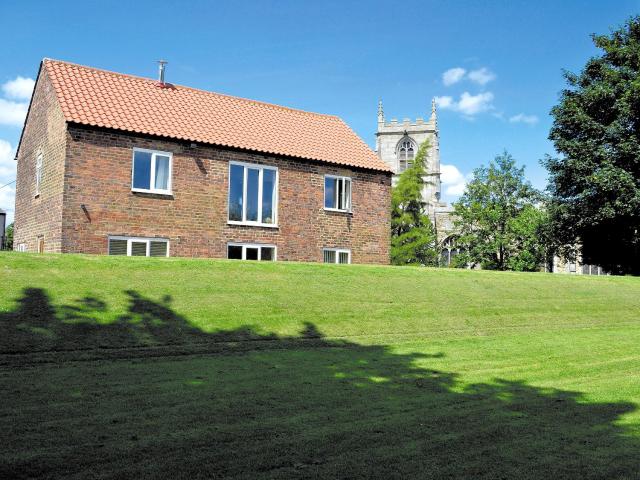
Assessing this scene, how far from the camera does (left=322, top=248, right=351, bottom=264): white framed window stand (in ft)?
85.5

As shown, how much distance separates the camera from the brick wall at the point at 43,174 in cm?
2100

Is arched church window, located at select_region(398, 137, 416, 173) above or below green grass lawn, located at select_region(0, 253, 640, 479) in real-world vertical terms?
above

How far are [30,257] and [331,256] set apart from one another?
14.5 metres

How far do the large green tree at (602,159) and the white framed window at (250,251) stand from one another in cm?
1901

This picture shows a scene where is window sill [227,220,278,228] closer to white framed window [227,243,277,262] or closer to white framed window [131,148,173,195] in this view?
white framed window [227,243,277,262]

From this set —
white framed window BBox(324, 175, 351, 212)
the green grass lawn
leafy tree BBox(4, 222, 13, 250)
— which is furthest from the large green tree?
leafy tree BBox(4, 222, 13, 250)

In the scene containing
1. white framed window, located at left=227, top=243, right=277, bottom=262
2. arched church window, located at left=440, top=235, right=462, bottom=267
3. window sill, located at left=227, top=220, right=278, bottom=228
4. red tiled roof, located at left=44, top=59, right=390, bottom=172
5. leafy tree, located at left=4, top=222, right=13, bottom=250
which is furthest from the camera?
arched church window, located at left=440, top=235, right=462, bottom=267

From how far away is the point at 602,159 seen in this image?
3300 cm

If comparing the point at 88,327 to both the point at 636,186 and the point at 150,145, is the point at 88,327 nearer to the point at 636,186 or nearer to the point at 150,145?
the point at 150,145

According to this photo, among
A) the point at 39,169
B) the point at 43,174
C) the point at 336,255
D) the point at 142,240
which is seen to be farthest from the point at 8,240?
the point at 336,255

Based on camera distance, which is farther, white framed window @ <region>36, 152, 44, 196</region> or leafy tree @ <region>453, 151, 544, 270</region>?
leafy tree @ <region>453, 151, 544, 270</region>

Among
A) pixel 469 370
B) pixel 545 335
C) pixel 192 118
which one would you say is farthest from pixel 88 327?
pixel 192 118

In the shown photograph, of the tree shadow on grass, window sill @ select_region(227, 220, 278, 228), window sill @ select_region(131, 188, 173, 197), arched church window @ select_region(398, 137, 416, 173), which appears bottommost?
the tree shadow on grass

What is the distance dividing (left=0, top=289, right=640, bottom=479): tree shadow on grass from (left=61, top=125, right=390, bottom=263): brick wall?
1115 centimetres
